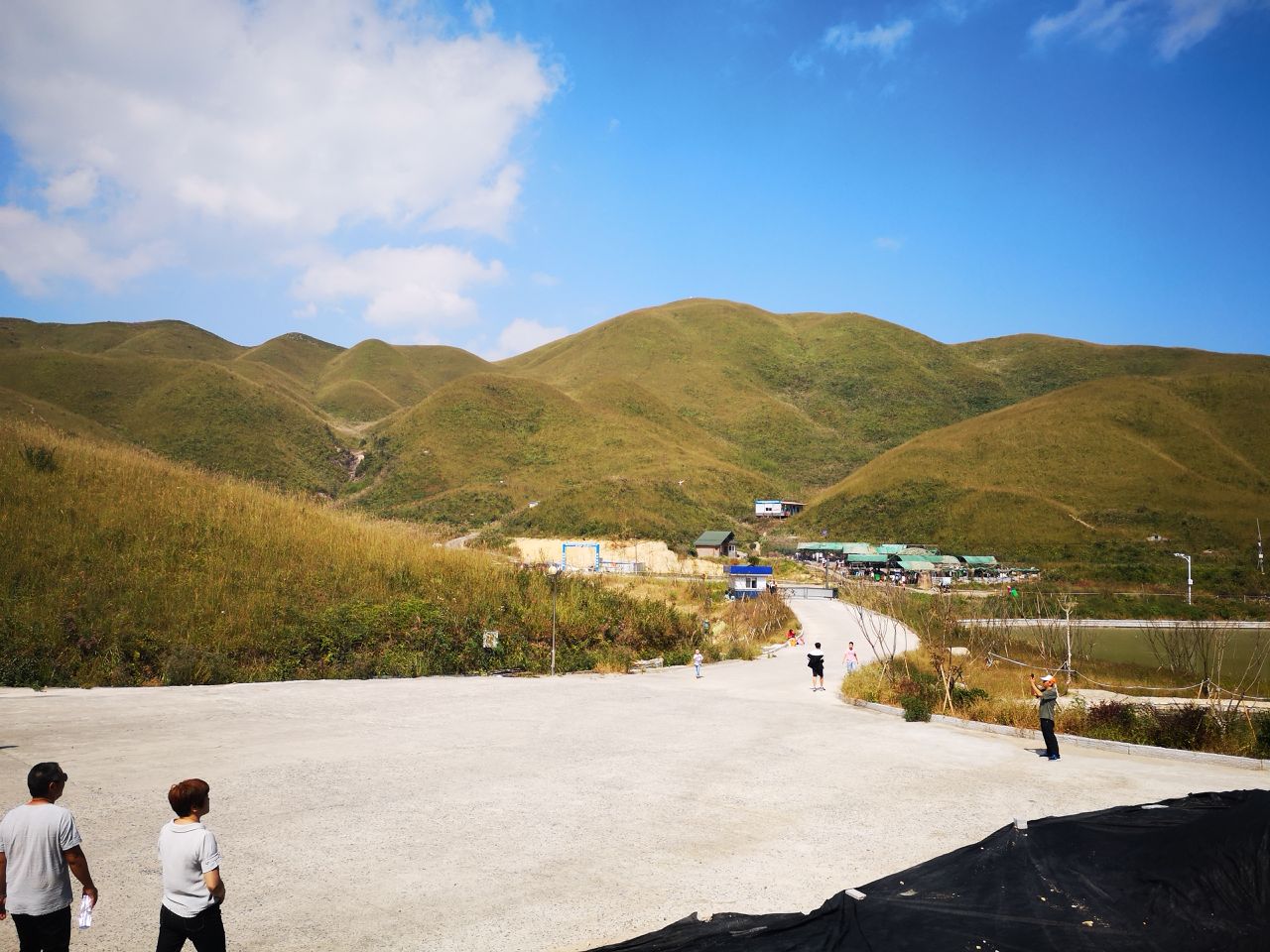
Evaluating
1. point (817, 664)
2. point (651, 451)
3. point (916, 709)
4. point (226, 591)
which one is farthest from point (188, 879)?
point (651, 451)

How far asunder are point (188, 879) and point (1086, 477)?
4171 inches

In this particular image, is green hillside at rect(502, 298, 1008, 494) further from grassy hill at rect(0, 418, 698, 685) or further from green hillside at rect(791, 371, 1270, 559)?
grassy hill at rect(0, 418, 698, 685)

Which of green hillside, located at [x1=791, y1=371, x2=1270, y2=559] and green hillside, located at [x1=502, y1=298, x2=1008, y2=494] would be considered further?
green hillside, located at [x1=502, y1=298, x2=1008, y2=494]

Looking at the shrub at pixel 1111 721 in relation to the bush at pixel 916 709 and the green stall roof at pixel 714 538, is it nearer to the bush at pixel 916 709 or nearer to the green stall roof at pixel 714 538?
the bush at pixel 916 709

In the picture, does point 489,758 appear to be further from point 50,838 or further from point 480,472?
point 480,472

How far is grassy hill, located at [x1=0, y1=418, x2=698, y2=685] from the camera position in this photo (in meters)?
16.0

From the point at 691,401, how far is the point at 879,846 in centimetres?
16339

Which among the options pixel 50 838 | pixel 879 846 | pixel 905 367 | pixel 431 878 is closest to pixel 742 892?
pixel 879 846

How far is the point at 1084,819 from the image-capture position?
744 cm

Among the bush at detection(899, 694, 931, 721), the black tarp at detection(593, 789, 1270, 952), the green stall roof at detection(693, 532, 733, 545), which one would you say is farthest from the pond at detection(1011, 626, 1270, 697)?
the green stall roof at detection(693, 532, 733, 545)

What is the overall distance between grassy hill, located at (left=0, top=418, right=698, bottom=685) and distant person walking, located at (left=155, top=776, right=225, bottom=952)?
13.1 meters

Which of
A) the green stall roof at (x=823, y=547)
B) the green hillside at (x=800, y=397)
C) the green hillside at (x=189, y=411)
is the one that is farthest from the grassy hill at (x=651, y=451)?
the green stall roof at (x=823, y=547)

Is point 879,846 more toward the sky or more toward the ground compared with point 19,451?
more toward the ground

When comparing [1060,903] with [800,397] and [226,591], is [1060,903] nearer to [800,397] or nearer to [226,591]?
[226,591]
